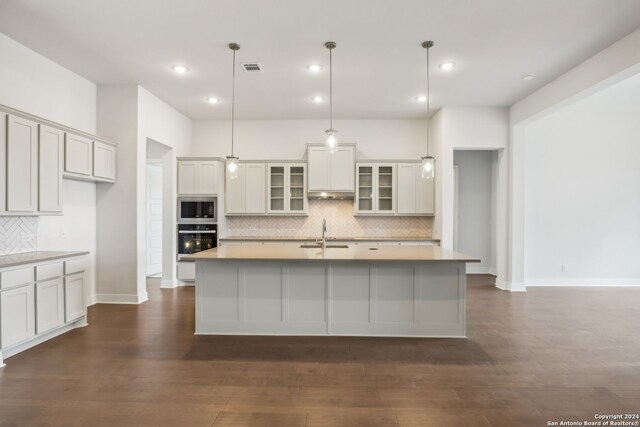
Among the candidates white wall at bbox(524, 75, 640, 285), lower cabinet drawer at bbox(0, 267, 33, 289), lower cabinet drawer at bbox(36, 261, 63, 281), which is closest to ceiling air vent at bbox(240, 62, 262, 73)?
lower cabinet drawer at bbox(36, 261, 63, 281)

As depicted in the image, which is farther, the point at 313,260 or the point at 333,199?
the point at 333,199

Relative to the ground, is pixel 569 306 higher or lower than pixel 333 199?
lower

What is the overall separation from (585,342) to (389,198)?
3680mm

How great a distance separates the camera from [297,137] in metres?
6.96

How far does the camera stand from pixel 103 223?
508 centimetres

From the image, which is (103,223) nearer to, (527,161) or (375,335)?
(375,335)

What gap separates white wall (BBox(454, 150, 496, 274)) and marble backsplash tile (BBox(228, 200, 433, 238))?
1.53m

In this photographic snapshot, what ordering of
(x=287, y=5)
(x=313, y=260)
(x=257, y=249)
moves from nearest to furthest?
(x=287, y=5) < (x=313, y=260) < (x=257, y=249)

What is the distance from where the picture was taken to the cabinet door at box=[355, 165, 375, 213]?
6.59 metres

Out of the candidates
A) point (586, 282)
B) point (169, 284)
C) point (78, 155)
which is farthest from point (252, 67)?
point (586, 282)

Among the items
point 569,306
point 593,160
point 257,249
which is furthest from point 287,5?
point 593,160

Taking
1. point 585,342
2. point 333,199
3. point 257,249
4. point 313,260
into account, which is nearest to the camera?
point 313,260

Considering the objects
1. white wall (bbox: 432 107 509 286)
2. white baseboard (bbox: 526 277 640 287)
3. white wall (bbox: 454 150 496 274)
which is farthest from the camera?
white wall (bbox: 454 150 496 274)

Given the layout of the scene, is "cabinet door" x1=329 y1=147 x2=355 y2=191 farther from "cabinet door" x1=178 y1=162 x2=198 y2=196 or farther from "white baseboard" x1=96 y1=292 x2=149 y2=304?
"white baseboard" x1=96 y1=292 x2=149 y2=304
